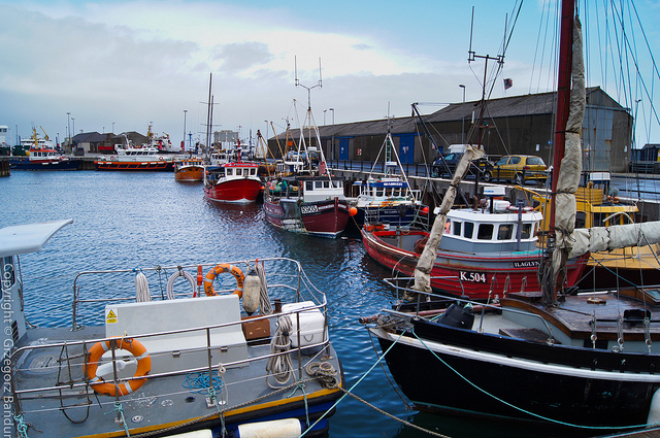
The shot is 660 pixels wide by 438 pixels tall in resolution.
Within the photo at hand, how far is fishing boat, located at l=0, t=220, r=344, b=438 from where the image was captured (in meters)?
6.22

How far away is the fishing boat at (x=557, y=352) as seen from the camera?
7.70 metres

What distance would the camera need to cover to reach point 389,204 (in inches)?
1040

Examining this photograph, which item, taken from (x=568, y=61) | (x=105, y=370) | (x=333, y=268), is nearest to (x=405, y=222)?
(x=333, y=268)

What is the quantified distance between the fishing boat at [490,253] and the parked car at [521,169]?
38.9 ft

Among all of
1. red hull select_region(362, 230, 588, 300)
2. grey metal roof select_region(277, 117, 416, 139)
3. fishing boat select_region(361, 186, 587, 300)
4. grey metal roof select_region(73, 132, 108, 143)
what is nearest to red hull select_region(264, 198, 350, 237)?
fishing boat select_region(361, 186, 587, 300)

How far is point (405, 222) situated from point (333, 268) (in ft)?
22.5

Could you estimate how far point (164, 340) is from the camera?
7484 mm

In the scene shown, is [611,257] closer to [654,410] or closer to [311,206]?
[654,410]

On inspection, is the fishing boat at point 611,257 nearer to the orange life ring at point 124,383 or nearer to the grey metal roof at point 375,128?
the orange life ring at point 124,383

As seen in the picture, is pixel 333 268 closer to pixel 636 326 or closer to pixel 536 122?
pixel 636 326

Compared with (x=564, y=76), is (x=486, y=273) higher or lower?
lower

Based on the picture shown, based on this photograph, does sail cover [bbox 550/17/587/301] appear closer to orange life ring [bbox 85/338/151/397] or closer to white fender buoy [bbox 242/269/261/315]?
white fender buoy [bbox 242/269/261/315]

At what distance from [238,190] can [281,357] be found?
3862cm

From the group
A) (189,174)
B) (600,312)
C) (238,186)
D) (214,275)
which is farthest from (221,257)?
(189,174)
